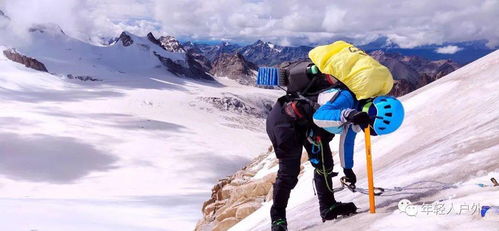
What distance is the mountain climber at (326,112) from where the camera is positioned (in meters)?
4.82

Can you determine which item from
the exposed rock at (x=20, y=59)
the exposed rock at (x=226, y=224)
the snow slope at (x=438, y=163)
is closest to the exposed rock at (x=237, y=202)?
the exposed rock at (x=226, y=224)

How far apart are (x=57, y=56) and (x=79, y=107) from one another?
100489mm

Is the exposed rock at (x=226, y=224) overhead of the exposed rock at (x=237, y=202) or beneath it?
beneath

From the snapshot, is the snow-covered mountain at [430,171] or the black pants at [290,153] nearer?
the snow-covered mountain at [430,171]

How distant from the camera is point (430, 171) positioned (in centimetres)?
651

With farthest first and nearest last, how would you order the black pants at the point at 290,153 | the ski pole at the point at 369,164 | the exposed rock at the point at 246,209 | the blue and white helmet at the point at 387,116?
the exposed rock at the point at 246,209, the black pants at the point at 290,153, the ski pole at the point at 369,164, the blue and white helmet at the point at 387,116

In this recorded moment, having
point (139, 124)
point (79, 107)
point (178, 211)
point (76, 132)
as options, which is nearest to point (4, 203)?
point (178, 211)

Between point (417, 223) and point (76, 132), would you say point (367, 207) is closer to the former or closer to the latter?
point (417, 223)

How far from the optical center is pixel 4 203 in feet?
75.6

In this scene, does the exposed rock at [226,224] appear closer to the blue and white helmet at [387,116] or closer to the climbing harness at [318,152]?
the climbing harness at [318,152]

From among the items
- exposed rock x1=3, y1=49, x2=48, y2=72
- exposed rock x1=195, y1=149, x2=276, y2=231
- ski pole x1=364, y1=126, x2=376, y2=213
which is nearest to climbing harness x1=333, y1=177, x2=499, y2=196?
ski pole x1=364, y1=126, x2=376, y2=213

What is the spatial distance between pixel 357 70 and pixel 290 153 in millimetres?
1260

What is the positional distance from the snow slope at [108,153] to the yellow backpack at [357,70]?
16521 mm

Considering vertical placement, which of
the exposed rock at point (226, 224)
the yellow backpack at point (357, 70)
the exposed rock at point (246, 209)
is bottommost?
the yellow backpack at point (357, 70)
